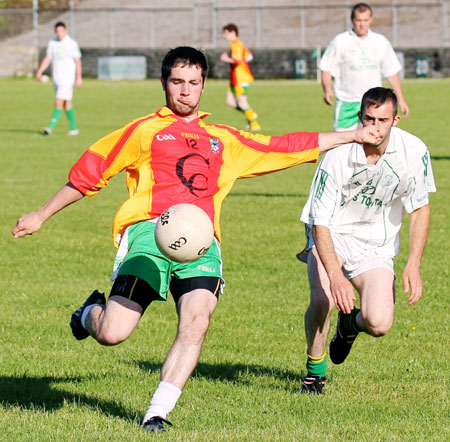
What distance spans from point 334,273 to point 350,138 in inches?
31.0

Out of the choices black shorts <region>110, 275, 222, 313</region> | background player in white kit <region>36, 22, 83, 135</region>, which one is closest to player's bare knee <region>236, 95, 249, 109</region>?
background player in white kit <region>36, 22, 83, 135</region>

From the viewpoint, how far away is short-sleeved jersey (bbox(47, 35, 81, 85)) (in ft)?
77.6

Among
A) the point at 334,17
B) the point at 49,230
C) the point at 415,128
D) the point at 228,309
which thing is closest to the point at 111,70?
the point at 334,17

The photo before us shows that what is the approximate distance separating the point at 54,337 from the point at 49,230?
471cm

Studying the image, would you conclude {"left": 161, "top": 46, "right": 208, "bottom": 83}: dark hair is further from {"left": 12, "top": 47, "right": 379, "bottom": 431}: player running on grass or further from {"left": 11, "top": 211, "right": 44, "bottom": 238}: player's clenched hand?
{"left": 11, "top": 211, "right": 44, "bottom": 238}: player's clenched hand

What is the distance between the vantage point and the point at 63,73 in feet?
77.6

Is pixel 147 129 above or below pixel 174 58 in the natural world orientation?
below

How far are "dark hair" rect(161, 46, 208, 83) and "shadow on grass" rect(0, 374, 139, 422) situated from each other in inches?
76.4

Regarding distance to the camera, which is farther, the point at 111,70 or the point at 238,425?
the point at 111,70

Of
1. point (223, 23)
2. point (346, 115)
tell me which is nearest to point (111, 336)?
point (346, 115)

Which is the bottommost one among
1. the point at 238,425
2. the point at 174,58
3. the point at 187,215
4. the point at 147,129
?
the point at 238,425

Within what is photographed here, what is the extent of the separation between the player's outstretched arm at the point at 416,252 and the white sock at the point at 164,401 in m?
1.57

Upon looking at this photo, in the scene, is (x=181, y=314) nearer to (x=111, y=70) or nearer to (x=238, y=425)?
(x=238, y=425)

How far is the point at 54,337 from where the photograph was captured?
757 centimetres
